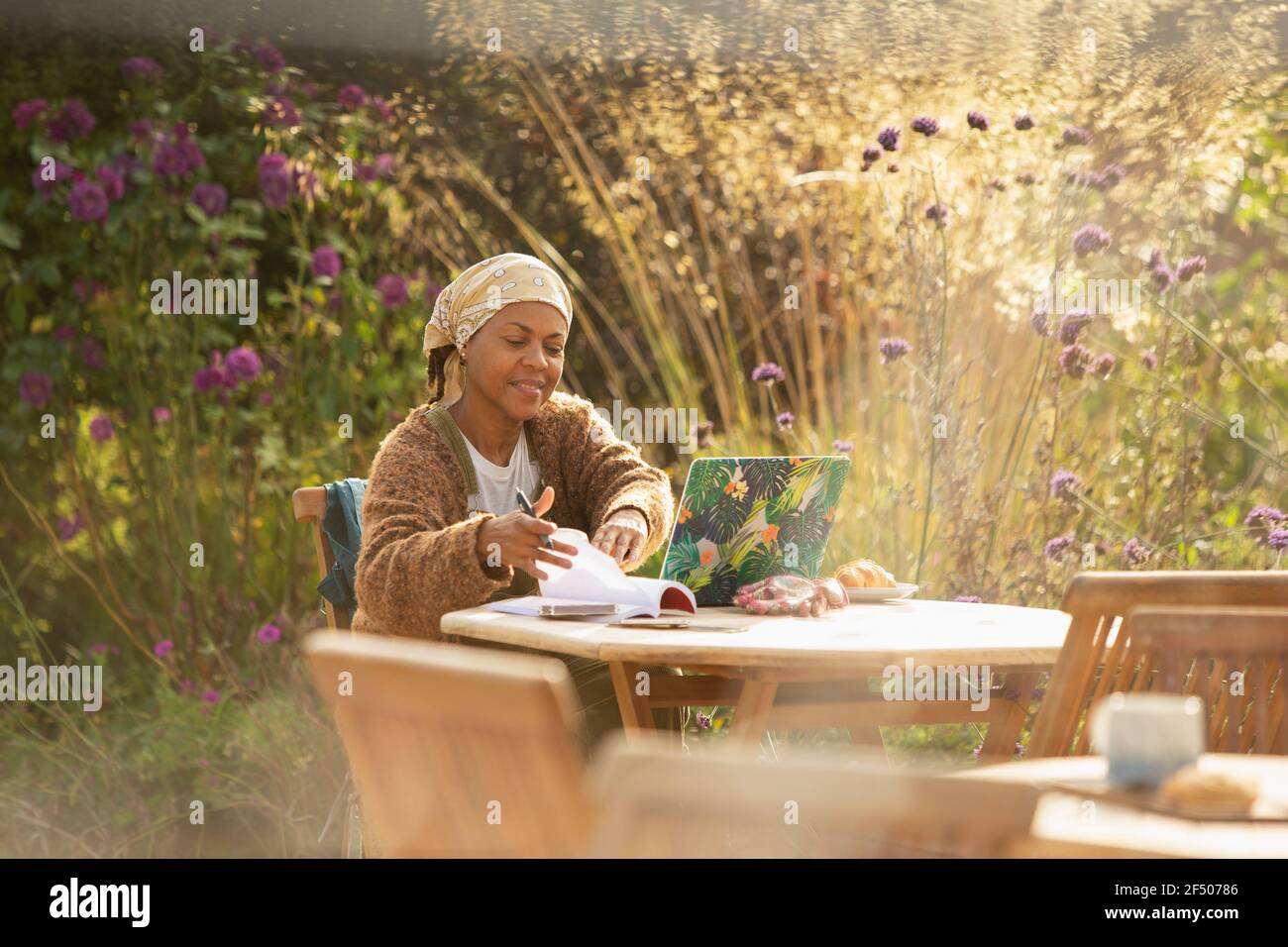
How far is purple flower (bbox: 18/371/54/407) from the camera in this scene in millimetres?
4637

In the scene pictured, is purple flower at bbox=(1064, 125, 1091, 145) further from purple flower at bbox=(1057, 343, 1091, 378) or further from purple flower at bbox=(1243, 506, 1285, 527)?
purple flower at bbox=(1243, 506, 1285, 527)

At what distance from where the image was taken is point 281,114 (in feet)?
15.7

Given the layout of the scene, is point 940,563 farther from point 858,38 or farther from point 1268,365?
point 858,38

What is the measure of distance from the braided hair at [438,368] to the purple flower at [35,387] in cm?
198

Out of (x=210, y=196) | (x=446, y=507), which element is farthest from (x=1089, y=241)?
(x=210, y=196)

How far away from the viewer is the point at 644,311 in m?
5.36

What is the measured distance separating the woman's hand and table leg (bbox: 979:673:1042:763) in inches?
32.7

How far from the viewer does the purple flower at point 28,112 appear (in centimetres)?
463

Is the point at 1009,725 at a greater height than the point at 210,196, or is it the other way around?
the point at 210,196

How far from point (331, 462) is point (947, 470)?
6.04 feet

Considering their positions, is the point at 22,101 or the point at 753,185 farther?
the point at 753,185

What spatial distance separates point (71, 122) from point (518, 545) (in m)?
2.91

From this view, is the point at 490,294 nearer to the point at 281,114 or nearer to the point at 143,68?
the point at 281,114
